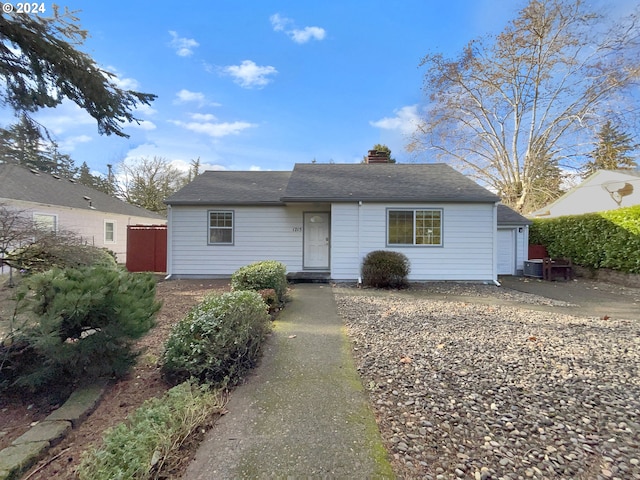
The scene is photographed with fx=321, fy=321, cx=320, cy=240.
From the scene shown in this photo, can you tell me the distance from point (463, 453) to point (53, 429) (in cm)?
293

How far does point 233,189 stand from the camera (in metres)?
11.6

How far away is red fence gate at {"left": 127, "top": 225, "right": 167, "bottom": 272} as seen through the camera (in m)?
12.7

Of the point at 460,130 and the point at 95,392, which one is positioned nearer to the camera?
the point at 95,392

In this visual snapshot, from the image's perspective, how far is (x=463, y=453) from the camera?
2.05 m

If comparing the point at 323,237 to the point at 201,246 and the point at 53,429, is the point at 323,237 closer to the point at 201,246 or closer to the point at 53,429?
the point at 201,246

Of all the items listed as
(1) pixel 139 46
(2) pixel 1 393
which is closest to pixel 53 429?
(2) pixel 1 393

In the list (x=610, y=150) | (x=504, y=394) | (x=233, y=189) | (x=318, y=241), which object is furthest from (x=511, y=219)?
(x=610, y=150)

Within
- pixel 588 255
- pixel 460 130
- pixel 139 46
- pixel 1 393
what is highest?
pixel 460 130

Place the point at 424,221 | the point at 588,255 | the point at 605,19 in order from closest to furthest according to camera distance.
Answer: the point at 424,221, the point at 588,255, the point at 605,19

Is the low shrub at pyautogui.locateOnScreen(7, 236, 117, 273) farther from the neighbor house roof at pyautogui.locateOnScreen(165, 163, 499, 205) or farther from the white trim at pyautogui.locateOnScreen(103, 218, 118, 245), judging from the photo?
the white trim at pyautogui.locateOnScreen(103, 218, 118, 245)

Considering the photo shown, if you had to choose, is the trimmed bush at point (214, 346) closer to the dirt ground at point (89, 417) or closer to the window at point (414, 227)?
the dirt ground at point (89, 417)

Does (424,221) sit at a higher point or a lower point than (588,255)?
higher

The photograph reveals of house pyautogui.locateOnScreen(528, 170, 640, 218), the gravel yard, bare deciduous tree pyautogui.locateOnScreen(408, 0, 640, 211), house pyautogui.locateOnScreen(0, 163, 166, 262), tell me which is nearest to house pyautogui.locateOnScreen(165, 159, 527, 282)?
house pyautogui.locateOnScreen(0, 163, 166, 262)

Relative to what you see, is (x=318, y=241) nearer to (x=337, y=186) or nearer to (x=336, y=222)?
(x=336, y=222)
